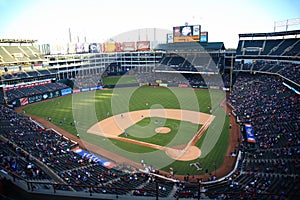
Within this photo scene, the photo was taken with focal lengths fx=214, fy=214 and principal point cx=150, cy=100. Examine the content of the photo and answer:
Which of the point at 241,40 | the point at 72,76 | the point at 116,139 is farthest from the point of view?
the point at 72,76

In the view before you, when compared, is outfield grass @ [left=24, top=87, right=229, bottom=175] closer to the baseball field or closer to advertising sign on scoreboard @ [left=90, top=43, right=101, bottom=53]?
the baseball field

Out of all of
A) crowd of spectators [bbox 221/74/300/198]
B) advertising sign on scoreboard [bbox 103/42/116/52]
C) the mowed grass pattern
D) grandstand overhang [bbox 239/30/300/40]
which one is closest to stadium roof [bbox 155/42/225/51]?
grandstand overhang [bbox 239/30/300/40]

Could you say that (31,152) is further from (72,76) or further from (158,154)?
(72,76)

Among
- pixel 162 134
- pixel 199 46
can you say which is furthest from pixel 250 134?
pixel 199 46

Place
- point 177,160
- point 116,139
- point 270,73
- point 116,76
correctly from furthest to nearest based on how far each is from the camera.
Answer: point 116,76, point 270,73, point 116,139, point 177,160

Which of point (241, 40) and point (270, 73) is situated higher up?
point (241, 40)

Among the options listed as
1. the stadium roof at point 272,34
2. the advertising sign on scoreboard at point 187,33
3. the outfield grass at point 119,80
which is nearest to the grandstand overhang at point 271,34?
the stadium roof at point 272,34

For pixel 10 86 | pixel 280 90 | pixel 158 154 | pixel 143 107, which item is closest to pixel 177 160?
pixel 158 154
